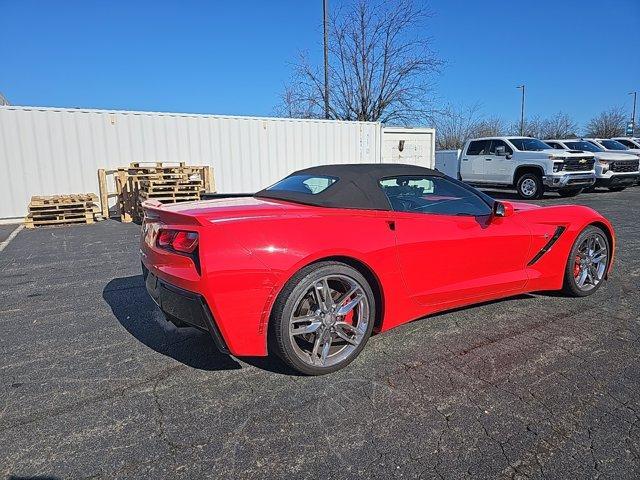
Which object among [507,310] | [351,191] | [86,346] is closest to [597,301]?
[507,310]

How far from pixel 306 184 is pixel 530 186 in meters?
12.7

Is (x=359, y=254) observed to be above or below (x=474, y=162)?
below

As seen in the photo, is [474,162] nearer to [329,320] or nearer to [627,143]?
[627,143]

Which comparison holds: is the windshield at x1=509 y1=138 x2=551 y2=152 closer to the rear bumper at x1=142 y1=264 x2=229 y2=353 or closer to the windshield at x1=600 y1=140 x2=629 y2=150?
the windshield at x1=600 y1=140 x2=629 y2=150

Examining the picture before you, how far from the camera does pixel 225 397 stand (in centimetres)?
251

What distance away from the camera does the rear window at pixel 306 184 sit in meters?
3.27

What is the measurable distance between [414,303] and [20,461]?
8.09 ft

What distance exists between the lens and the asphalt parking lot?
1.97 meters

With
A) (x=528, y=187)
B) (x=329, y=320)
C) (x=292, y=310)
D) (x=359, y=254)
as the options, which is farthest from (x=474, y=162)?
(x=292, y=310)

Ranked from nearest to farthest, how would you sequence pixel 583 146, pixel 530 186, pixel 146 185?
pixel 146 185
pixel 530 186
pixel 583 146

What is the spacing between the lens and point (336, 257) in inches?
109

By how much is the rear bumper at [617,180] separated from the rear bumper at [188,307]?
16447mm

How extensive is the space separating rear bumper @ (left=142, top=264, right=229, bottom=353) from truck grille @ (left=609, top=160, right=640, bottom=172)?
55.8 ft

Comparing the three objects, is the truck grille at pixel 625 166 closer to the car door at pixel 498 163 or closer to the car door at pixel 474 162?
the car door at pixel 498 163
